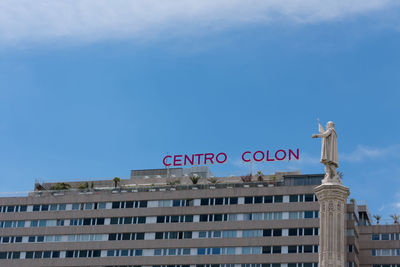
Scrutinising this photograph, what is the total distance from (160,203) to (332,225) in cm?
9159

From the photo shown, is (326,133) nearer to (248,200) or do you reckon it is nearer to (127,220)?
(248,200)

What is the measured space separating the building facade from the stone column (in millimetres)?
74407

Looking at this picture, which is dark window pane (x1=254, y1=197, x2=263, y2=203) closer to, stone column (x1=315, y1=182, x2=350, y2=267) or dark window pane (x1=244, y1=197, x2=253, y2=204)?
dark window pane (x1=244, y1=197, x2=253, y2=204)

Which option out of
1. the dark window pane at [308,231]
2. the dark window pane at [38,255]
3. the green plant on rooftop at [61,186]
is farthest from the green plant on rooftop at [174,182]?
the dark window pane at [308,231]

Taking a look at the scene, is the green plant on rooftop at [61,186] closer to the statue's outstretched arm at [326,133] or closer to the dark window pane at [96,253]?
the dark window pane at [96,253]

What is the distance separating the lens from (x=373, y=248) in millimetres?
150375

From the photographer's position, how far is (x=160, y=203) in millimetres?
154000

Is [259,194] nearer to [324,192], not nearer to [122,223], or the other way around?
[122,223]

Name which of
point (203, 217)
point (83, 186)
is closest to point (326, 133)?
point (203, 217)

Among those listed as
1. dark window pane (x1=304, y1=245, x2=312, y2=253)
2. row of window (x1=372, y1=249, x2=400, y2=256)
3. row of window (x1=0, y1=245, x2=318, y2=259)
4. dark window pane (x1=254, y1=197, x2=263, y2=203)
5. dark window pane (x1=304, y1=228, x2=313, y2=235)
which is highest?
dark window pane (x1=254, y1=197, x2=263, y2=203)

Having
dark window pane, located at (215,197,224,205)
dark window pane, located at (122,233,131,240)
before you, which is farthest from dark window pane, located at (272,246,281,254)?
dark window pane, located at (122,233,131,240)

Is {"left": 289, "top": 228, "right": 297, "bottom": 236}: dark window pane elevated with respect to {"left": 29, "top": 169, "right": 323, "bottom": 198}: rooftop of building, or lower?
lower

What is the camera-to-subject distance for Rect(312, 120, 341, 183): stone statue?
222 feet

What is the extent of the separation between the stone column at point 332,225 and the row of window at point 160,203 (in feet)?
251
